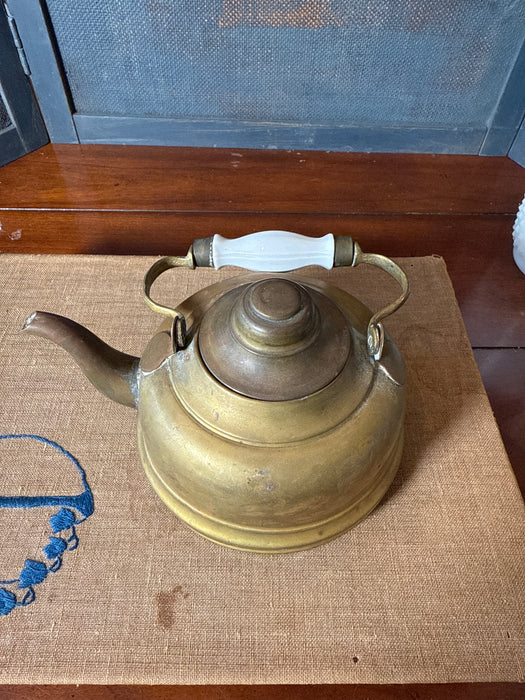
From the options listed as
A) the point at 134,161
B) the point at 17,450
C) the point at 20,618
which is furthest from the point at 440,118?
the point at 20,618

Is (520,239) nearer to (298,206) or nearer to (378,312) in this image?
(298,206)

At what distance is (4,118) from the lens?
1.27 m

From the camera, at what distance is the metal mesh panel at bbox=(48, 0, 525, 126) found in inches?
45.8

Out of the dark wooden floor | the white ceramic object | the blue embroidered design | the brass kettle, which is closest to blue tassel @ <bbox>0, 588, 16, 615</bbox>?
the blue embroidered design

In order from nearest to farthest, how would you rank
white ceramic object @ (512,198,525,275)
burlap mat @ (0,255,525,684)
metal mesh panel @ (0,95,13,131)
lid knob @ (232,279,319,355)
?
1. lid knob @ (232,279,319,355)
2. burlap mat @ (0,255,525,684)
3. white ceramic object @ (512,198,525,275)
4. metal mesh panel @ (0,95,13,131)

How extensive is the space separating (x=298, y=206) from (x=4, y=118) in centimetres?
73

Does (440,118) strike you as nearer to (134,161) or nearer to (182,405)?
(134,161)

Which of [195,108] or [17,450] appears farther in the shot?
[195,108]

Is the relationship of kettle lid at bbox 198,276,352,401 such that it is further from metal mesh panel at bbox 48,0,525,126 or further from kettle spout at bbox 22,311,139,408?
metal mesh panel at bbox 48,0,525,126

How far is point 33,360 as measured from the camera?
91 centimetres

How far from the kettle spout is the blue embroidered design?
167 mm

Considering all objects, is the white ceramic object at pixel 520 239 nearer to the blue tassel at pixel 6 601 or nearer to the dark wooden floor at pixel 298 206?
the dark wooden floor at pixel 298 206

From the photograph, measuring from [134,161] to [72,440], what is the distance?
80 centimetres

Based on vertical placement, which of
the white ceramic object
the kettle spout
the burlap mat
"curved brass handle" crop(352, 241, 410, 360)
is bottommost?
the burlap mat
